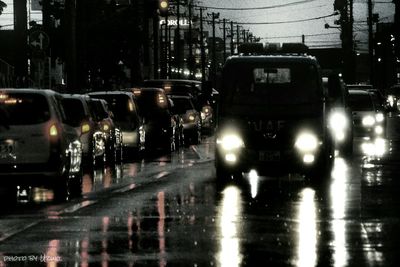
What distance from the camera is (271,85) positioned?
949 inches

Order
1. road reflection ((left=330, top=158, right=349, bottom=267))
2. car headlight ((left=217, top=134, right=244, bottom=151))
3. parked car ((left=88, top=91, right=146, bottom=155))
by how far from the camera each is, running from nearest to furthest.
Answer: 1. road reflection ((left=330, top=158, right=349, bottom=267))
2. car headlight ((left=217, top=134, right=244, bottom=151))
3. parked car ((left=88, top=91, right=146, bottom=155))

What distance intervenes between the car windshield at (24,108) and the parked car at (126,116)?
49.9 ft

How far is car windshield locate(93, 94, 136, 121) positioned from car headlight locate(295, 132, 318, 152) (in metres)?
12.2

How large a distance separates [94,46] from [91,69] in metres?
Result: 2.39

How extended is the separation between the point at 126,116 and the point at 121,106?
32 cm

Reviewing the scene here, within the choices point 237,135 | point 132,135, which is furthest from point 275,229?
point 132,135

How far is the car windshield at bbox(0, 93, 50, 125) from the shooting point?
1991 centimetres

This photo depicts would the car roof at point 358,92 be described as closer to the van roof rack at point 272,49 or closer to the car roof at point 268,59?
the van roof rack at point 272,49

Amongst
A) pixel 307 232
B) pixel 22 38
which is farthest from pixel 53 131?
pixel 22 38

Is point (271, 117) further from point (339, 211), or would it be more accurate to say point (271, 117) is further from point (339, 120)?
point (339, 120)

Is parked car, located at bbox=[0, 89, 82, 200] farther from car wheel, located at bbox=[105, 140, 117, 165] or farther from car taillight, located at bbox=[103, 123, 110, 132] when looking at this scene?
car wheel, located at bbox=[105, 140, 117, 165]

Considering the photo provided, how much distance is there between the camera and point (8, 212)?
18.3m

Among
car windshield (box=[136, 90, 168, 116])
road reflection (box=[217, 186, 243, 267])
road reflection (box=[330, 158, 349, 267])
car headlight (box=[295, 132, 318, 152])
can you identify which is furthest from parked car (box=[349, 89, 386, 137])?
road reflection (box=[217, 186, 243, 267])

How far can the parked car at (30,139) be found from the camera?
19781 millimetres
